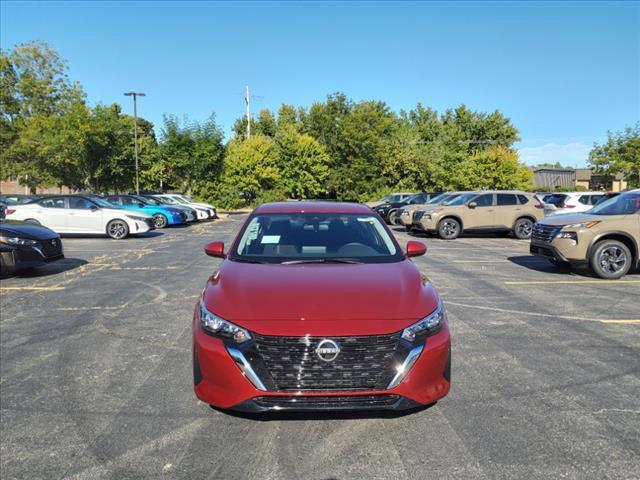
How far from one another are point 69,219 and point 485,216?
48.4ft

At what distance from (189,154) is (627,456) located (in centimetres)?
3555

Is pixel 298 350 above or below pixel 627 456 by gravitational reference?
above

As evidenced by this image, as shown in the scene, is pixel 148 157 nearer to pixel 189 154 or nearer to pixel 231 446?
pixel 189 154

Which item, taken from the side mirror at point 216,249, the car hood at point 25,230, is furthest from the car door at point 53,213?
the side mirror at point 216,249

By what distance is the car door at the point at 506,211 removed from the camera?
1800 cm

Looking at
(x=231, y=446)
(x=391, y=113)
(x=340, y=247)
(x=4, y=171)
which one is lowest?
(x=231, y=446)

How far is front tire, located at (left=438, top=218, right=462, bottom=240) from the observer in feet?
59.3

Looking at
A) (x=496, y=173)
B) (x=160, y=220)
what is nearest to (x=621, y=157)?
(x=496, y=173)

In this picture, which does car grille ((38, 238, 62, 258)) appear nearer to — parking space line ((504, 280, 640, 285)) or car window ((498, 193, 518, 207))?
parking space line ((504, 280, 640, 285))

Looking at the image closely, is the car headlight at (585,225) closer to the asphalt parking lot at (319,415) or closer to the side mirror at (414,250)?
the asphalt parking lot at (319,415)

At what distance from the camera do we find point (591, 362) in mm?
4727

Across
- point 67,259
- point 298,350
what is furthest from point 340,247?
point 67,259

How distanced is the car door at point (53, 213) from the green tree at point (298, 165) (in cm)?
3507

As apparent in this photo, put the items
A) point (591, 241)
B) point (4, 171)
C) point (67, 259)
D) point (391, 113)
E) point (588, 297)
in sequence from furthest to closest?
1. point (391, 113)
2. point (4, 171)
3. point (67, 259)
4. point (591, 241)
5. point (588, 297)
